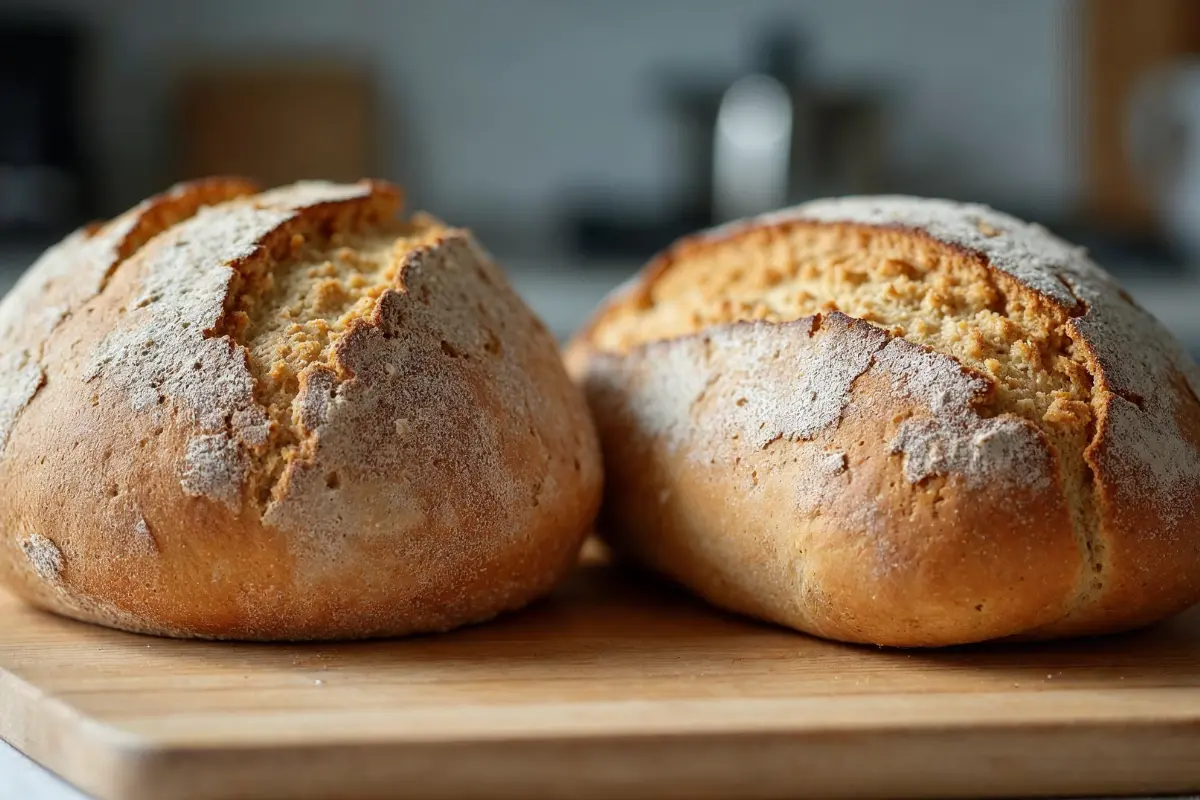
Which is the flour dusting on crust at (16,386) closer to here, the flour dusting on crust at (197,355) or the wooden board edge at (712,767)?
the flour dusting on crust at (197,355)

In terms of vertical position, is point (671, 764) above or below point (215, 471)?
below

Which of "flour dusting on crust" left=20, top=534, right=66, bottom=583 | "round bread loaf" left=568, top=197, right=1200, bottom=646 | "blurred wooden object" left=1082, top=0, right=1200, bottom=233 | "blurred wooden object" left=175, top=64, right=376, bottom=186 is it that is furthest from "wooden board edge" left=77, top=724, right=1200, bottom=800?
"blurred wooden object" left=1082, top=0, right=1200, bottom=233

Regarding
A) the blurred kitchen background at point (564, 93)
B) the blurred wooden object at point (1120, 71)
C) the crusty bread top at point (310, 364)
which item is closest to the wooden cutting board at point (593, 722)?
the crusty bread top at point (310, 364)

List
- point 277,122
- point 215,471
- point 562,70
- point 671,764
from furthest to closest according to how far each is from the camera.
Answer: point 562,70 → point 277,122 → point 215,471 → point 671,764

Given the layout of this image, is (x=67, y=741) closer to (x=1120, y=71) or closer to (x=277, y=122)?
(x=277, y=122)

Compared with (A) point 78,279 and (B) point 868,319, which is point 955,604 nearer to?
(B) point 868,319

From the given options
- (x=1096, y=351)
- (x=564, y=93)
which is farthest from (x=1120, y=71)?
(x=1096, y=351)

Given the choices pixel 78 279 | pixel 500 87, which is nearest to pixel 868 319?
pixel 78 279
